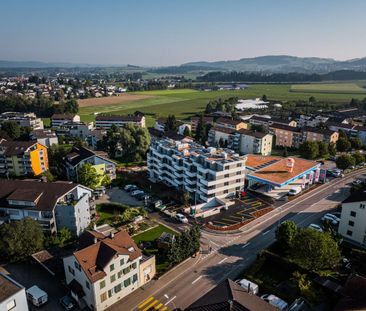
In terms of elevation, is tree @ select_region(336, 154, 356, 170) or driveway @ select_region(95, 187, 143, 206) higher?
tree @ select_region(336, 154, 356, 170)

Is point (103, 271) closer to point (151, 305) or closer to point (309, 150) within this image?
point (151, 305)

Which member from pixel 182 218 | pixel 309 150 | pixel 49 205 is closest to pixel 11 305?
pixel 49 205

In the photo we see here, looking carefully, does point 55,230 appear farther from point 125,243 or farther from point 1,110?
point 1,110

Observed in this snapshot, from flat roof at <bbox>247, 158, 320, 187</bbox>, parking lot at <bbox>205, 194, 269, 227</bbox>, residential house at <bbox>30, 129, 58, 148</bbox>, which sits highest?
residential house at <bbox>30, 129, 58, 148</bbox>

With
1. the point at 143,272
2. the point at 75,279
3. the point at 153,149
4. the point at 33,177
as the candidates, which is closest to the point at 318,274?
the point at 143,272

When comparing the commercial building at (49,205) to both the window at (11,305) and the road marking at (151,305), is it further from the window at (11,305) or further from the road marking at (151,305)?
the road marking at (151,305)

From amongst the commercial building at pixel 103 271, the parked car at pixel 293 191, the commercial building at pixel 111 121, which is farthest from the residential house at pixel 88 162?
the commercial building at pixel 111 121

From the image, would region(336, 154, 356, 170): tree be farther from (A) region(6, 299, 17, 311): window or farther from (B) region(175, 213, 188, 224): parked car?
(A) region(6, 299, 17, 311): window

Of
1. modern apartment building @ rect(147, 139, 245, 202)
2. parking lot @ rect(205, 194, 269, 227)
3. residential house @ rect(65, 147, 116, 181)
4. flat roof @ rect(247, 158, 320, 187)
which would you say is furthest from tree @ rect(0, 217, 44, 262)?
flat roof @ rect(247, 158, 320, 187)
